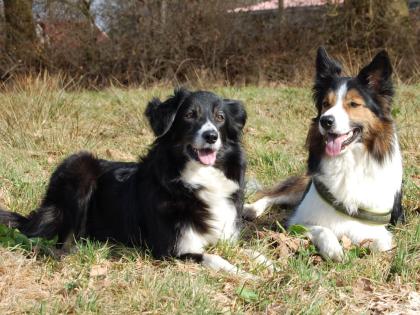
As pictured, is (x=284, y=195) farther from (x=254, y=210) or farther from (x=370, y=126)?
(x=370, y=126)

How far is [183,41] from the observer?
1533cm

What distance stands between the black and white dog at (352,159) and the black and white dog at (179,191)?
0.61 meters

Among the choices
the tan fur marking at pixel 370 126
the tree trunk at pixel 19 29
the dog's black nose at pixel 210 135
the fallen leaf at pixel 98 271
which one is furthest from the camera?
the tree trunk at pixel 19 29

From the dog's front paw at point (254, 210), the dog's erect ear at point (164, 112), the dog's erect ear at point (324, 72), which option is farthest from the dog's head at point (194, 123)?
the dog's front paw at point (254, 210)

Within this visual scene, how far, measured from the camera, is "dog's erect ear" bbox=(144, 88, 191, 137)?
3.75 metres

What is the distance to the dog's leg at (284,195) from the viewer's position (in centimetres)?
525

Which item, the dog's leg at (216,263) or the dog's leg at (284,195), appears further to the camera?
the dog's leg at (284,195)

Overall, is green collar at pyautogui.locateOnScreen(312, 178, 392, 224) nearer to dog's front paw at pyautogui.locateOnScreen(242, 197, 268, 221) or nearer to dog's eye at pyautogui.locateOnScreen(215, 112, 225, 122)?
dog's eye at pyautogui.locateOnScreen(215, 112, 225, 122)

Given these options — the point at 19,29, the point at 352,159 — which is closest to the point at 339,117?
the point at 352,159

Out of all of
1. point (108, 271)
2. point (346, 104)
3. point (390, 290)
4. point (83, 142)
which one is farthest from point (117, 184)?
point (83, 142)

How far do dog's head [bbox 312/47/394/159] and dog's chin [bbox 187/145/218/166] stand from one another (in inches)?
31.5

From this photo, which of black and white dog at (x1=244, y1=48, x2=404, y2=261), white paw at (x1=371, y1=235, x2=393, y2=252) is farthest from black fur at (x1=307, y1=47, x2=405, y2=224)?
white paw at (x1=371, y1=235, x2=393, y2=252)

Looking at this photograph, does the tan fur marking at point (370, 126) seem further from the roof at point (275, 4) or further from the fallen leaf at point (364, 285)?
the roof at point (275, 4)

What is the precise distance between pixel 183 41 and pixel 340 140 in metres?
12.1
